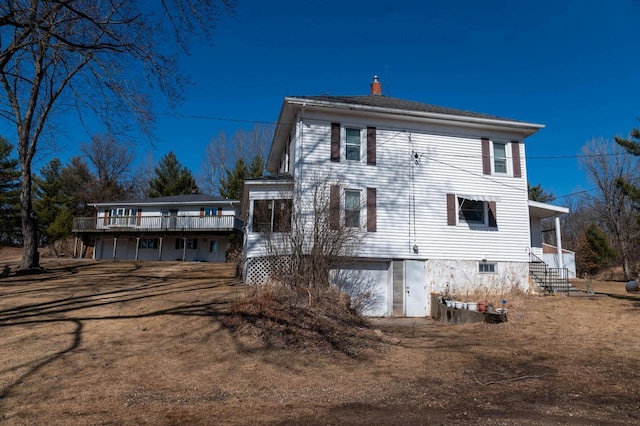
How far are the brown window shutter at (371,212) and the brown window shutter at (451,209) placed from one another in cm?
305

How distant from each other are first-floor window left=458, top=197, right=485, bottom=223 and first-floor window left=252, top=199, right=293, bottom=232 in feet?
24.4

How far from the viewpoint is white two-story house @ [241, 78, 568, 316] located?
16.1m

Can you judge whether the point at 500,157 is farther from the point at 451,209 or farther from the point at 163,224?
the point at 163,224

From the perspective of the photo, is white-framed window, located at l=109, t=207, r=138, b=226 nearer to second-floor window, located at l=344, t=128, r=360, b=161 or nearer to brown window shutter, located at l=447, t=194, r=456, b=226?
second-floor window, located at l=344, t=128, r=360, b=161

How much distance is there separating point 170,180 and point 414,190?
32.6 m

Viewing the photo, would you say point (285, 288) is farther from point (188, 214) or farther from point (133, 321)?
point (188, 214)

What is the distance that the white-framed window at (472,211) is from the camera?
17.2 m

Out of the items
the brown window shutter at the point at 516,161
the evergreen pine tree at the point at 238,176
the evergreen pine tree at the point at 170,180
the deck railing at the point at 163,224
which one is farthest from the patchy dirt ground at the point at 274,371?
the evergreen pine tree at the point at 170,180

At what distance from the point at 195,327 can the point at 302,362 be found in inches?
110

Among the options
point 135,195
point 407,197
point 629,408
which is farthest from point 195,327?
point 135,195

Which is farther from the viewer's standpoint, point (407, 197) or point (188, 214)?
point (188, 214)

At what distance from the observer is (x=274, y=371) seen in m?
7.36

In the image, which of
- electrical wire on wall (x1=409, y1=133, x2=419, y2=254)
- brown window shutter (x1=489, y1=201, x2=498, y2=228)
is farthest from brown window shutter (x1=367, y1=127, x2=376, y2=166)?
brown window shutter (x1=489, y1=201, x2=498, y2=228)

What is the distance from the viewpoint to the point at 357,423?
4969 mm
